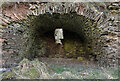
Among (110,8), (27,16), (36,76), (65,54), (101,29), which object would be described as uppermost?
(110,8)

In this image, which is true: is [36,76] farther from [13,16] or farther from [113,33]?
[113,33]

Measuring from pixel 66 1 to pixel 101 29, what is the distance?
4.26ft

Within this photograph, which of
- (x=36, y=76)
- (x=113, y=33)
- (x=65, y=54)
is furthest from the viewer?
(x=65, y=54)

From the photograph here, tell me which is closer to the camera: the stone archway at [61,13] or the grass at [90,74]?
the grass at [90,74]

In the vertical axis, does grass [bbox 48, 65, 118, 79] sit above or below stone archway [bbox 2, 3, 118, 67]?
below

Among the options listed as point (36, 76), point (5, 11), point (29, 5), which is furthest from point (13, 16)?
point (36, 76)

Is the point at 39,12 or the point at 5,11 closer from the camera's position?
the point at 5,11

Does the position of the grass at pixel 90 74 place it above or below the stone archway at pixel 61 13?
below

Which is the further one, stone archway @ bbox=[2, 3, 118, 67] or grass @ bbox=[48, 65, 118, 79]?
stone archway @ bbox=[2, 3, 118, 67]

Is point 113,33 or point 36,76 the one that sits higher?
point 113,33

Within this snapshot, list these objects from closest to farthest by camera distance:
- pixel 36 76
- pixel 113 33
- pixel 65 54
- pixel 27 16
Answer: pixel 36 76 → pixel 113 33 → pixel 27 16 → pixel 65 54

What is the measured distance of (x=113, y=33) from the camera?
8.27ft

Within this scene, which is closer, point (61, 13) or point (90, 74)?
point (90, 74)

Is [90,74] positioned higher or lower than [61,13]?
lower
